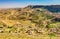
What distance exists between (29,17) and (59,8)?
76372 mm

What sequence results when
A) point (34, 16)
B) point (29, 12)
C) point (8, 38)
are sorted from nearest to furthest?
point (8, 38) → point (34, 16) → point (29, 12)

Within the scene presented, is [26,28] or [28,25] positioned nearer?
[26,28]

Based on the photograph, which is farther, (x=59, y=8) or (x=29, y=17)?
(x=59, y=8)

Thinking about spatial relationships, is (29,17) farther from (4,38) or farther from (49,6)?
(4,38)

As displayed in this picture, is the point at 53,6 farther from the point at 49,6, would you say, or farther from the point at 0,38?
the point at 0,38

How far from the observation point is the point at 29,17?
12962cm

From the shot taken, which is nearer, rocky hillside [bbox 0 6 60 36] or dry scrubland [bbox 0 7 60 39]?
dry scrubland [bbox 0 7 60 39]

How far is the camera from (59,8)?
198125 millimetres

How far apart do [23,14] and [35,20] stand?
13534mm

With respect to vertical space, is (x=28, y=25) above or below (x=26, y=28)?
below

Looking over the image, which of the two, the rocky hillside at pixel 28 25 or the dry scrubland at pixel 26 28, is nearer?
the dry scrubland at pixel 26 28

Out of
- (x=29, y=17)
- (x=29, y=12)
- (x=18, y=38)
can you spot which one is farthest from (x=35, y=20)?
(x=18, y=38)

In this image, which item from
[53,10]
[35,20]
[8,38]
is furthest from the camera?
[53,10]

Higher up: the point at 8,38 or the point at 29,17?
the point at 8,38
